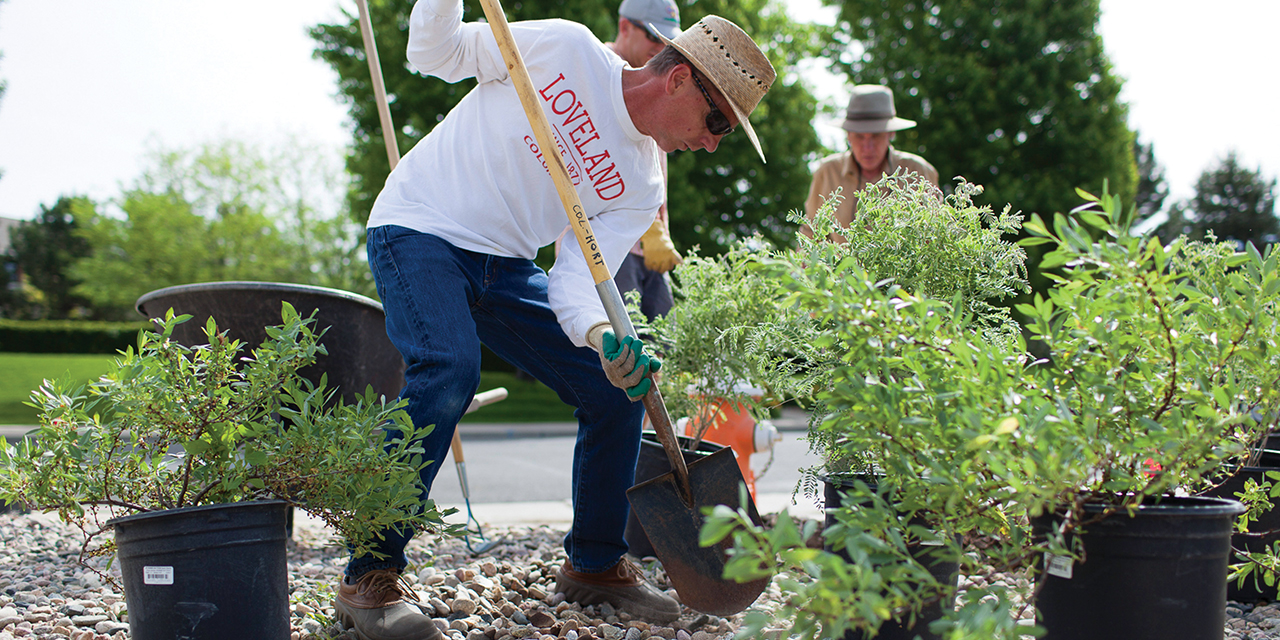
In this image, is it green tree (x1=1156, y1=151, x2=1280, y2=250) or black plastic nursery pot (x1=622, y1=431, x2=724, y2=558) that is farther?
green tree (x1=1156, y1=151, x2=1280, y2=250)

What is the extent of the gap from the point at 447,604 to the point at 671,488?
75 centimetres

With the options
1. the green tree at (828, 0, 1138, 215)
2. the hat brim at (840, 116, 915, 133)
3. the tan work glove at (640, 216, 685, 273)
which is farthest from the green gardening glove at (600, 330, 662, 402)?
the green tree at (828, 0, 1138, 215)

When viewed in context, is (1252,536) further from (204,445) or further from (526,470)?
(526,470)

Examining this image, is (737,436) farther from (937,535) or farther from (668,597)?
(937,535)

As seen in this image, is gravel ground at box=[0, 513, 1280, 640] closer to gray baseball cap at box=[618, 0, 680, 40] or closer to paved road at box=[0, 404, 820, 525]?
paved road at box=[0, 404, 820, 525]

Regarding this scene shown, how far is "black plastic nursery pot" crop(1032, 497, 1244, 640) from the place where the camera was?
4.57 ft

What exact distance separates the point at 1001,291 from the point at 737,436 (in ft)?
5.39

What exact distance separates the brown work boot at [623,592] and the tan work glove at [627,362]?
2.12ft

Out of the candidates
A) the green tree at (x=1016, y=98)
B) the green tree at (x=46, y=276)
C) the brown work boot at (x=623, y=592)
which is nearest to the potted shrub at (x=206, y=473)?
the brown work boot at (x=623, y=592)

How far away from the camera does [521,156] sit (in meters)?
2.31

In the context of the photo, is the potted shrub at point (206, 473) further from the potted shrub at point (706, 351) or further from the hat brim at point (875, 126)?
the hat brim at point (875, 126)

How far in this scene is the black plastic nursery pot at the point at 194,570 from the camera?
5.33 feet

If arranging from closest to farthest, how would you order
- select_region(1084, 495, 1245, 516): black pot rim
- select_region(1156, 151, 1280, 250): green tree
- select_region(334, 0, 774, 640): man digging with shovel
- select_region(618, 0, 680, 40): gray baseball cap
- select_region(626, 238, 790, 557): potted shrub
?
select_region(1084, 495, 1245, 516): black pot rim → select_region(334, 0, 774, 640): man digging with shovel → select_region(626, 238, 790, 557): potted shrub → select_region(618, 0, 680, 40): gray baseball cap → select_region(1156, 151, 1280, 250): green tree

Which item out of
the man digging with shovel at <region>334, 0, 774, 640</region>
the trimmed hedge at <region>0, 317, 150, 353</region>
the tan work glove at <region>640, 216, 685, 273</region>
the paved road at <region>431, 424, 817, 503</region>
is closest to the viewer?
the man digging with shovel at <region>334, 0, 774, 640</region>
